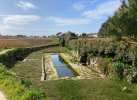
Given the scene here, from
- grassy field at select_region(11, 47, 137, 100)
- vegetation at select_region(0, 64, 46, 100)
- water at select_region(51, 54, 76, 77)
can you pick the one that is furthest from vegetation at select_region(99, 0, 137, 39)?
water at select_region(51, 54, 76, 77)

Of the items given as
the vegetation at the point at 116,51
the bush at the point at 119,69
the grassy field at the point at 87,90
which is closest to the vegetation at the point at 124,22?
the grassy field at the point at 87,90

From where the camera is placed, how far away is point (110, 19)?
1377 centimetres

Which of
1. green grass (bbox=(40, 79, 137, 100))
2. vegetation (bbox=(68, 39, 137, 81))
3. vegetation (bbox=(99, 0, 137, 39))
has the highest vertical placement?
vegetation (bbox=(99, 0, 137, 39))

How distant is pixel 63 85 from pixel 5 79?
12.2 ft

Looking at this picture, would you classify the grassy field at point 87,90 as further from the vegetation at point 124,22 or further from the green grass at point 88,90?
the vegetation at point 124,22

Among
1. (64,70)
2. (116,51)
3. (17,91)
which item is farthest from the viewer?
(64,70)

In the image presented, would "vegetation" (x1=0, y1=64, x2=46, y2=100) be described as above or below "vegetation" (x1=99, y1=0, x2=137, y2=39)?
below

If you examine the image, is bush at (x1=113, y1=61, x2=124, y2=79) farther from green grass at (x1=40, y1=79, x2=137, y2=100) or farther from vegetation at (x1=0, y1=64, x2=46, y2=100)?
vegetation at (x1=0, y1=64, x2=46, y2=100)

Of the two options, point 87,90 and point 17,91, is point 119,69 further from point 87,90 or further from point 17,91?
point 17,91

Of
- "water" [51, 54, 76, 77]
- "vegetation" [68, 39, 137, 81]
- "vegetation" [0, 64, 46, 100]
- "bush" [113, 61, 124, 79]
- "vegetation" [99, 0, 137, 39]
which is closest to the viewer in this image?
"vegetation" [0, 64, 46, 100]

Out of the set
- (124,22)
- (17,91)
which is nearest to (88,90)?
(124,22)

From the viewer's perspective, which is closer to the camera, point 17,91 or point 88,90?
point 17,91

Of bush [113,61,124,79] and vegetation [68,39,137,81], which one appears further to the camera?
bush [113,61,124,79]

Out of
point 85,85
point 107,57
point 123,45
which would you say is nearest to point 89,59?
point 107,57
